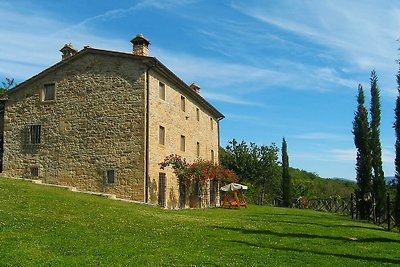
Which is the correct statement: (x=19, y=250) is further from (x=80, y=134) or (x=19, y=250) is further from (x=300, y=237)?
(x=80, y=134)

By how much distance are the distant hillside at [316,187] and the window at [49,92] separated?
26605 mm

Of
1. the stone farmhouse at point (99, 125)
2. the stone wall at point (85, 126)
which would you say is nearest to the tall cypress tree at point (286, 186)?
the stone farmhouse at point (99, 125)

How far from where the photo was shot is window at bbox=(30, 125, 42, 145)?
25.7 meters

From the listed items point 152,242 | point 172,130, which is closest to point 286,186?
point 172,130

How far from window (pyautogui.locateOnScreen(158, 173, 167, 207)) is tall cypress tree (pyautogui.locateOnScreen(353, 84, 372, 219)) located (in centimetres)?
1185

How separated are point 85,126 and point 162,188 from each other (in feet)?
18.8

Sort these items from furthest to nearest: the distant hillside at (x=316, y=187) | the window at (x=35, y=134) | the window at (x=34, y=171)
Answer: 1. the distant hillside at (x=316, y=187)
2. the window at (x=35, y=134)
3. the window at (x=34, y=171)

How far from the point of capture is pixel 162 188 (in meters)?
25.0

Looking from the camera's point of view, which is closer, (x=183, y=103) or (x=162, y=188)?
(x=162, y=188)

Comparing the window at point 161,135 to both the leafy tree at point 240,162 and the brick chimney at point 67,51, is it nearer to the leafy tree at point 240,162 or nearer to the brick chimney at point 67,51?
the brick chimney at point 67,51

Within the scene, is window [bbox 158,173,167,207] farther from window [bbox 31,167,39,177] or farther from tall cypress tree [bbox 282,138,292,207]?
tall cypress tree [bbox 282,138,292,207]

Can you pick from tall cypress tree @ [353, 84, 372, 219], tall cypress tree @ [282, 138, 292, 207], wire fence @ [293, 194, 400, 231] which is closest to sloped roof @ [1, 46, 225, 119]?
tall cypress tree @ [353, 84, 372, 219]

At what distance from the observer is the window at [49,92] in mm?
25938

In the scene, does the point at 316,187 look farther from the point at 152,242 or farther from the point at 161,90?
the point at 152,242
